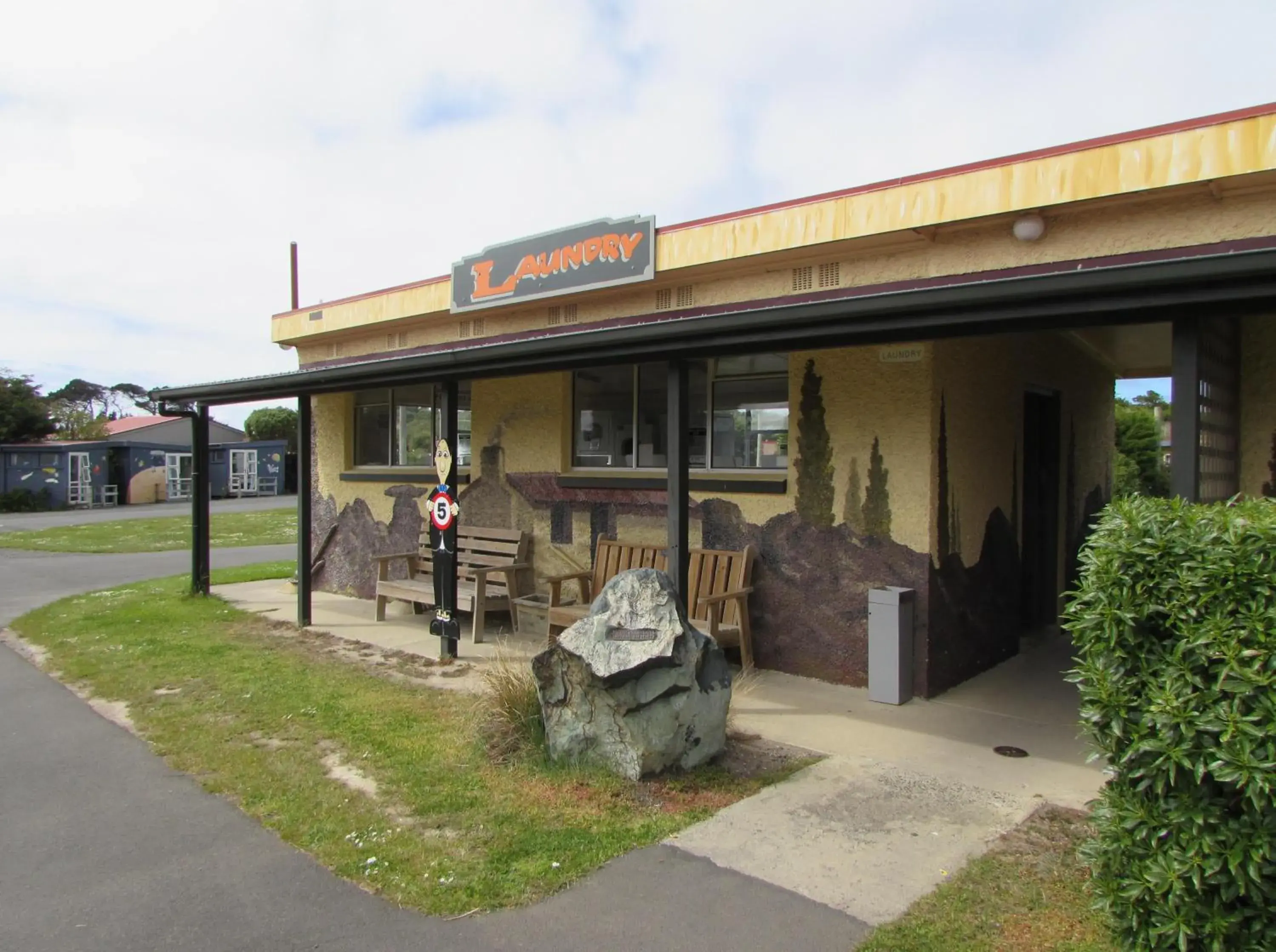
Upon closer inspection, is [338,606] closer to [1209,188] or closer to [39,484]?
[1209,188]

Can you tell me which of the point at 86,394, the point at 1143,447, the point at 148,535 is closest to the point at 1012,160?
the point at 1143,447

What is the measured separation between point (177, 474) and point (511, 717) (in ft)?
128

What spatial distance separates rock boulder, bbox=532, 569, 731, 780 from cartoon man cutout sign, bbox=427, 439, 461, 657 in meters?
2.74

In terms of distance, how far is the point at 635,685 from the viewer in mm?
4492

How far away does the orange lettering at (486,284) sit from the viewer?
896 cm

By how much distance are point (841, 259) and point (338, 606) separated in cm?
685

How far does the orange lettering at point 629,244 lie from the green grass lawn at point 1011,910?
5.59 m

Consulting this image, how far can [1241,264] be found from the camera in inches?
130

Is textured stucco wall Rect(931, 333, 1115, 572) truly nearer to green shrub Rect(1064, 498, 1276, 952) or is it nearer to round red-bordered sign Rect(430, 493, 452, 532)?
green shrub Rect(1064, 498, 1276, 952)

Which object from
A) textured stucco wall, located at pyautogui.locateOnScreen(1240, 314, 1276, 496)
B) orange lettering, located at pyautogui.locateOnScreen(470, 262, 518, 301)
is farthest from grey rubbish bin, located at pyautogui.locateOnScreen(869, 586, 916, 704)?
orange lettering, located at pyautogui.locateOnScreen(470, 262, 518, 301)

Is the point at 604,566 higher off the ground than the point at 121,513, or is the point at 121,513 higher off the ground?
the point at 604,566

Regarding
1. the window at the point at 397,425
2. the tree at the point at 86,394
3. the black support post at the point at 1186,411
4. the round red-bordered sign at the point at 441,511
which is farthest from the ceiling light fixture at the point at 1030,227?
the tree at the point at 86,394

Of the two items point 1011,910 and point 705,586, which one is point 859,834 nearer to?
point 1011,910

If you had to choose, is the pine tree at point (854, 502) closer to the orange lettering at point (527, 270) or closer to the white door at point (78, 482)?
the orange lettering at point (527, 270)
